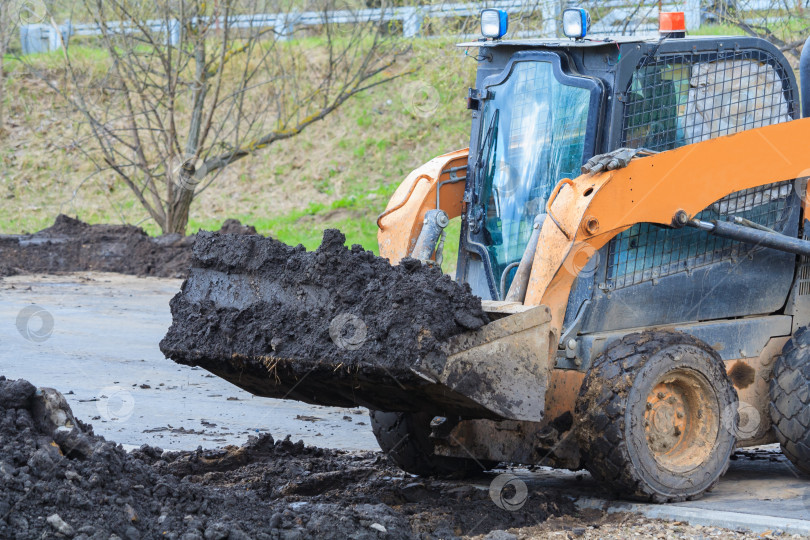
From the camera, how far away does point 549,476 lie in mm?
6355

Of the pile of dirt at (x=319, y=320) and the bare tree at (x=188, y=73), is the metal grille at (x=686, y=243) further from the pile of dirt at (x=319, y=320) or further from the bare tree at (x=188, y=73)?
the bare tree at (x=188, y=73)

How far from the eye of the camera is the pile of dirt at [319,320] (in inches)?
186

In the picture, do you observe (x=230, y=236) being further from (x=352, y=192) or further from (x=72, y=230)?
(x=352, y=192)

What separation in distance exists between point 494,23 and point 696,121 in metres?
1.30

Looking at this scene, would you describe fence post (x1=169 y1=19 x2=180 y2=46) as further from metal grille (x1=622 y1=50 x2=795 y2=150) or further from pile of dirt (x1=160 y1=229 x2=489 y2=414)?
metal grille (x1=622 y1=50 x2=795 y2=150)

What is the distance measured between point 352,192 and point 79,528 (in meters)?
18.0

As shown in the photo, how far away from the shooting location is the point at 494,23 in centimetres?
605

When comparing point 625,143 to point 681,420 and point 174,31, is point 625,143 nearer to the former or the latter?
point 681,420

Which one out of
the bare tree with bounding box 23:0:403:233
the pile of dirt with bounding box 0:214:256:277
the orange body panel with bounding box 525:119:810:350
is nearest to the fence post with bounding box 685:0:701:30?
the bare tree with bounding box 23:0:403:233

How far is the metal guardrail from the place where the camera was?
12219mm

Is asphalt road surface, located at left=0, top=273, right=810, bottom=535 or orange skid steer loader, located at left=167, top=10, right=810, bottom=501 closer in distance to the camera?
orange skid steer loader, located at left=167, top=10, right=810, bottom=501

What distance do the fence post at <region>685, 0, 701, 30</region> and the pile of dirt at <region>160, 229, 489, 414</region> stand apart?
8.42 m

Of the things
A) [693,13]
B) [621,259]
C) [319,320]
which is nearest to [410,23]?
[693,13]

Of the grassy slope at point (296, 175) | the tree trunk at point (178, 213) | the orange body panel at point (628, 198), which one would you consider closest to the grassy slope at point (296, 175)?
the grassy slope at point (296, 175)
